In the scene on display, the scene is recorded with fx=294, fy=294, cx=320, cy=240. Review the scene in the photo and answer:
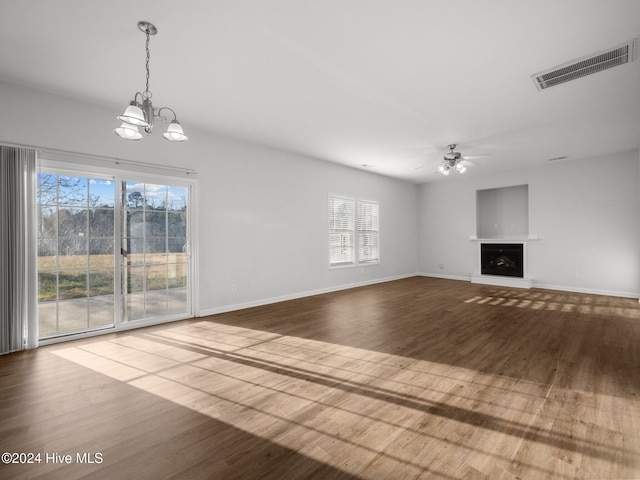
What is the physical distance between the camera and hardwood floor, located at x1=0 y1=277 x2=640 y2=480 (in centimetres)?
165

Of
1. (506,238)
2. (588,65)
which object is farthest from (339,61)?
(506,238)

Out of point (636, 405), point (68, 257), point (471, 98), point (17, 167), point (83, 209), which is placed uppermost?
point (471, 98)

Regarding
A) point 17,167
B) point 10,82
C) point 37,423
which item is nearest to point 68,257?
point 17,167

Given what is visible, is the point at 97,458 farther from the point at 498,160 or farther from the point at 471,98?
the point at 498,160

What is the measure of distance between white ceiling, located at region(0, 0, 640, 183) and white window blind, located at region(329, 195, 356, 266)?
2.57 m

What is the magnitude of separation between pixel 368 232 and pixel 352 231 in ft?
2.29

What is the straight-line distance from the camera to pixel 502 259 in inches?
316

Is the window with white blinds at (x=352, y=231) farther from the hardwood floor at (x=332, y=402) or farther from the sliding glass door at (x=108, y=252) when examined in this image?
the sliding glass door at (x=108, y=252)

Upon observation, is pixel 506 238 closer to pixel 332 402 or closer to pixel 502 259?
pixel 502 259

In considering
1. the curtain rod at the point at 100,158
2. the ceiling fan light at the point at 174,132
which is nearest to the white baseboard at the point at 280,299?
the curtain rod at the point at 100,158

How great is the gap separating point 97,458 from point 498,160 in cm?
Answer: 807

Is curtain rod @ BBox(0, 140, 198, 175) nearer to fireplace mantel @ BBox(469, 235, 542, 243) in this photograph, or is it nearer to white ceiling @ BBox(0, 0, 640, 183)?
white ceiling @ BBox(0, 0, 640, 183)

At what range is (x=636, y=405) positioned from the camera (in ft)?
7.22

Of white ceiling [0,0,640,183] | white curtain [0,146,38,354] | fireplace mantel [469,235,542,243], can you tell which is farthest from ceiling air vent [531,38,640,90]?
white curtain [0,146,38,354]
